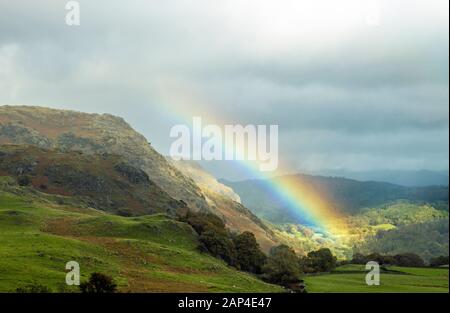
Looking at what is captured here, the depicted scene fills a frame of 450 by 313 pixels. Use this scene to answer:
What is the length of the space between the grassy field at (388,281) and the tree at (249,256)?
12.1 metres

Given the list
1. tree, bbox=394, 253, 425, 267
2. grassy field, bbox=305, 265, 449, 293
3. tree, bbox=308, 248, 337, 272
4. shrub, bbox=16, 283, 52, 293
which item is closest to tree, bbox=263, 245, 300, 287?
grassy field, bbox=305, 265, 449, 293

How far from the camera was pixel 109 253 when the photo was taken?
100500 mm

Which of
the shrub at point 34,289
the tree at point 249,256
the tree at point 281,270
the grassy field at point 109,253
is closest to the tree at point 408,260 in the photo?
the tree at point 249,256

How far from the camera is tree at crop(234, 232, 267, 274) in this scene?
131375 millimetres

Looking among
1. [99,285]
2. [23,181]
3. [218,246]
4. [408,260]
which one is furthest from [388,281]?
[23,181]

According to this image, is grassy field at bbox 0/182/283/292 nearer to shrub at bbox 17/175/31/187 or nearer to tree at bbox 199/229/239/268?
tree at bbox 199/229/239/268

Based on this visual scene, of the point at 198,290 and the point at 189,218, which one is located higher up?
the point at 189,218

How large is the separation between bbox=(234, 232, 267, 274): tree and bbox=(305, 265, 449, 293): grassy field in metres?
12.1

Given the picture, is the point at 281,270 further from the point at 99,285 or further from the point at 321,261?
the point at 99,285

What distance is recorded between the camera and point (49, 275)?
77.8m
